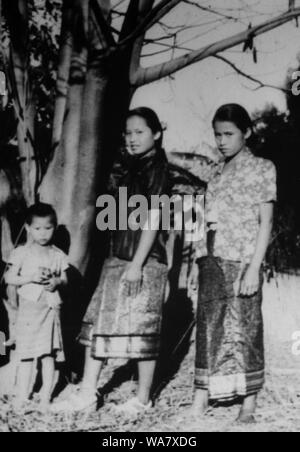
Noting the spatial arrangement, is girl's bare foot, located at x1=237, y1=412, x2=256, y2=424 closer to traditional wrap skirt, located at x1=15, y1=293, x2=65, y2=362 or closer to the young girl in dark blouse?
the young girl in dark blouse

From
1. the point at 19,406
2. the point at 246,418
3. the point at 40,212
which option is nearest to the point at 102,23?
the point at 40,212

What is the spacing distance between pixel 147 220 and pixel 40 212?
19.8 inches

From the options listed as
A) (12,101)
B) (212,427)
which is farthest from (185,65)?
(212,427)

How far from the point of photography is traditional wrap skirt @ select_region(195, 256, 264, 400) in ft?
8.07

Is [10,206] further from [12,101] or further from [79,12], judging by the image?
[79,12]

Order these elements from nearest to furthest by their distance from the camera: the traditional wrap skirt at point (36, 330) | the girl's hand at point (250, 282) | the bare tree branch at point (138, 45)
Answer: the girl's hand at point (250, 282) < the traditional wrap skirt at point (36, 330) < the bare tree branch at point (138, 45)

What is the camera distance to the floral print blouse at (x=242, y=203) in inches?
96.3

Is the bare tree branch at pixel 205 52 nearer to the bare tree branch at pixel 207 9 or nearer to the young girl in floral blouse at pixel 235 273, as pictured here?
the bare tree branch at pixel 207 9

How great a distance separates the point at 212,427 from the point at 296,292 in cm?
101

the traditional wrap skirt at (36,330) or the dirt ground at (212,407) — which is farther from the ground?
the traditional wrap skirt at (36,330)

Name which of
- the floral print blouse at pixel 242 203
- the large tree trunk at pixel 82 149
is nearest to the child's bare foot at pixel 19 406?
the large tree trunk at pixel 82 149

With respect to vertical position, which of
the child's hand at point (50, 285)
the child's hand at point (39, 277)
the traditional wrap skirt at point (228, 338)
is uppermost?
the child's hand at point (39, 277)

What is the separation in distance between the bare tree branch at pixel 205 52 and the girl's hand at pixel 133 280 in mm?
989

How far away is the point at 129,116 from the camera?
8.63 feet
